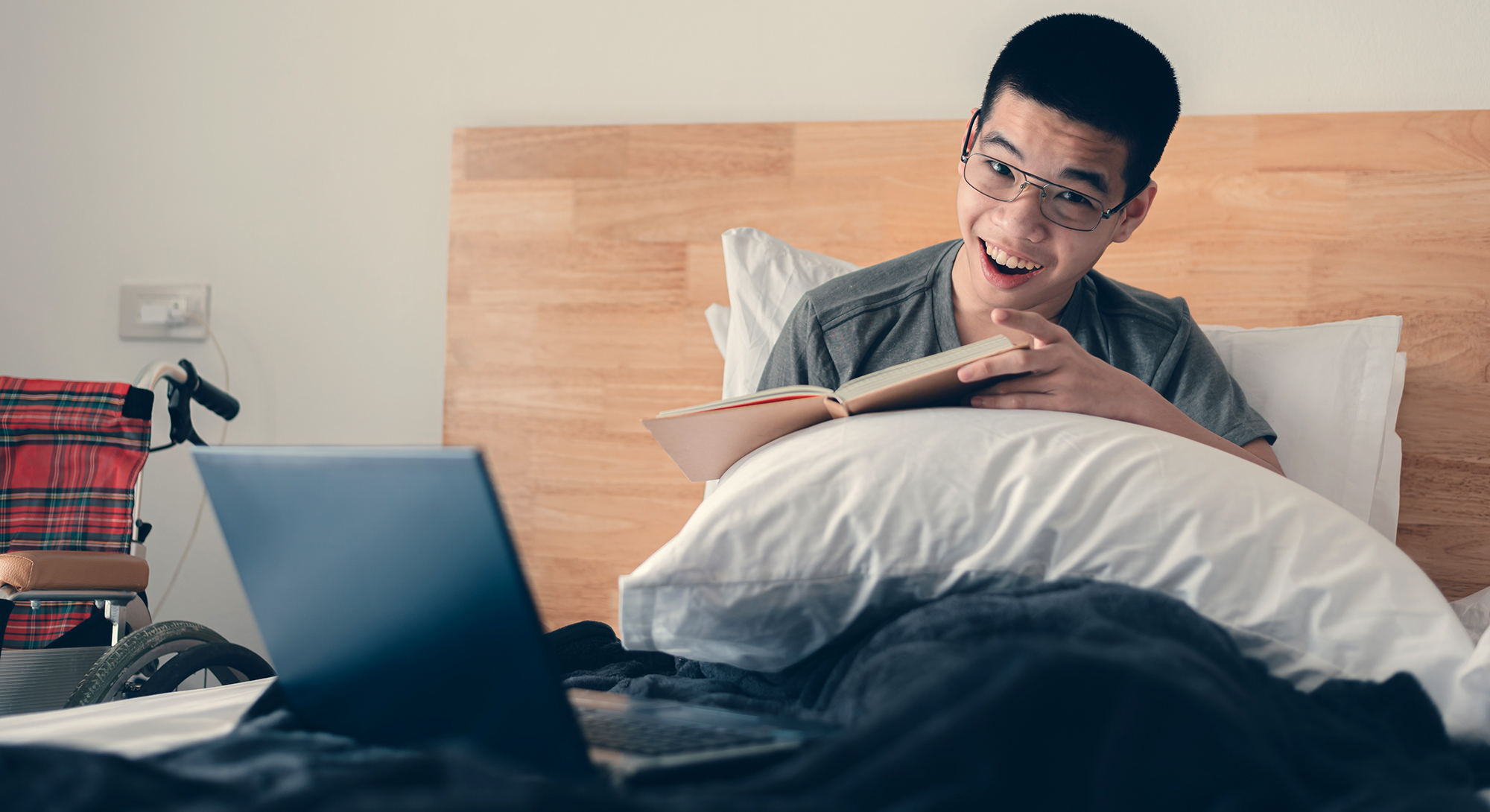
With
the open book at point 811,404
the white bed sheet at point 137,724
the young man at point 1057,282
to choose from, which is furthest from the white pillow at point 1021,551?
the white bed sheet at point 137,724

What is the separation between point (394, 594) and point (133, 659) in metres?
0.86

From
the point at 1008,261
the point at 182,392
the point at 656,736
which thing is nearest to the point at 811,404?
the point at 656,736

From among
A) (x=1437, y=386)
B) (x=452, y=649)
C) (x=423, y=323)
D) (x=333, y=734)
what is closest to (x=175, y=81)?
(x=423, y=323)

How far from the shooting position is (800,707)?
25.8 inches

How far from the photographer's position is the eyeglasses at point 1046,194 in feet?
3.29

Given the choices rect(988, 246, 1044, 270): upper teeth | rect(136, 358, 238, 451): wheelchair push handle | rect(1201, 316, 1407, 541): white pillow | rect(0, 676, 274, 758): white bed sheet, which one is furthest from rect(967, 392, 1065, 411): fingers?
rect(136, 358, 238, 451): wheelchair push handle

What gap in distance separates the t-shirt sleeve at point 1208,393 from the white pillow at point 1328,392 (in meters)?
0.05

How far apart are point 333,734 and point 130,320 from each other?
1.63 m

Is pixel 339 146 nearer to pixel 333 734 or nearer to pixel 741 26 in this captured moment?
pixel 741 26

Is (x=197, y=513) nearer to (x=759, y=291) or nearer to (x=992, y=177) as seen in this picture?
(x=759, y=291)

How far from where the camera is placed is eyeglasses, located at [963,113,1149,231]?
1.00 metres

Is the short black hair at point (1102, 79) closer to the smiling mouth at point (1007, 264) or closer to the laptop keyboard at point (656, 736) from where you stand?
the smiling mouth at point (1007, 264)

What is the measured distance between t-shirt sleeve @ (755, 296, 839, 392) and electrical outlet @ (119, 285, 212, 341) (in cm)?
127

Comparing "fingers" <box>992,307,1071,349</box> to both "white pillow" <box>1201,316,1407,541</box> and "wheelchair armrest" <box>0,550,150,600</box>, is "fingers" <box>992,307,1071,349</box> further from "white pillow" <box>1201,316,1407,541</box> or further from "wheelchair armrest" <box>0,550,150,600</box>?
"wheelchair armrest" <box>0,550,150,600</box>
